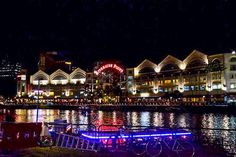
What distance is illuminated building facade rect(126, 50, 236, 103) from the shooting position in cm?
7812

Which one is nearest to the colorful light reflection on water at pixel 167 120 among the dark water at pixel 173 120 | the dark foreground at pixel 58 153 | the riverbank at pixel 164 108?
the dark water at pixel 173 120

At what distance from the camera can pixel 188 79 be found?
90938mm

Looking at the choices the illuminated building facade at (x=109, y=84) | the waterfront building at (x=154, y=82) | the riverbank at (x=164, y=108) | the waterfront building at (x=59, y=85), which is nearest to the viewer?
the riverbank at (x=164, y=108)

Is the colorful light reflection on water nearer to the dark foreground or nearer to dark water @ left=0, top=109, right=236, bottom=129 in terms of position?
dark water @ left=0, top=109, right=236, bottom=129

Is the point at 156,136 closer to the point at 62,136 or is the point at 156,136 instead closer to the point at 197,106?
the point at 62,136

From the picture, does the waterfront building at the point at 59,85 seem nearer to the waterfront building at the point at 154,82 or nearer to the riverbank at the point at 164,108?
the waterfront building at the point at 154,82

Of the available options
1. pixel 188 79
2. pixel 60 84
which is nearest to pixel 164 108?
pixel 188 79

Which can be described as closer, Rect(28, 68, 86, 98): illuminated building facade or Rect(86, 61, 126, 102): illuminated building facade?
Rect(86, 61, 126, 102): illuminated building facade

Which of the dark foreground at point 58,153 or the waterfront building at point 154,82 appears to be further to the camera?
the waterfront building at point 154,82

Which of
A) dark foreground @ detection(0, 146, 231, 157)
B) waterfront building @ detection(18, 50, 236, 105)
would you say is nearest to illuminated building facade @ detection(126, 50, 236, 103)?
waterfront building @ detection(18, 50, 236, 105)

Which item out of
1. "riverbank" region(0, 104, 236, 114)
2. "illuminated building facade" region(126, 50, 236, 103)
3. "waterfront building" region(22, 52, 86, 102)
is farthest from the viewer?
"waterfront building" region(22, 52, 86, 102)

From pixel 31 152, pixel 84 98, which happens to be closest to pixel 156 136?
pixel 31 152

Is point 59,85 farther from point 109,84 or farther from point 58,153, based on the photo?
point 58,153

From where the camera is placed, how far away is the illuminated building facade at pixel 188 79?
3076 inches
